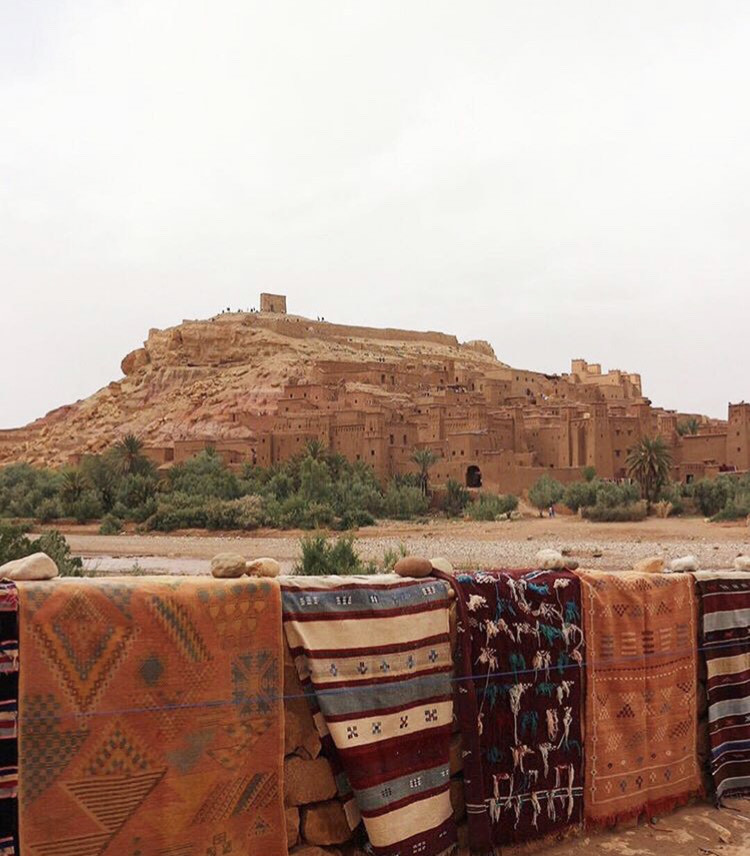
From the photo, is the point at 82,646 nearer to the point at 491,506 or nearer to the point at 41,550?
the point at 41,550

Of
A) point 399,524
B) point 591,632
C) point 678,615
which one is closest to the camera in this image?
point 591,632

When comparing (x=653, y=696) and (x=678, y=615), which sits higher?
(x=678, y=615)

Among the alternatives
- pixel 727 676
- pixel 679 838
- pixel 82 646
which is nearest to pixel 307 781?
pixel 82 646

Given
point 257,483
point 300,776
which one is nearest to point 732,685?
point 300,776

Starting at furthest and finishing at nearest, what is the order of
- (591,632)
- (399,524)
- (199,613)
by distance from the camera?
(399,524), (591,632), (199,613)

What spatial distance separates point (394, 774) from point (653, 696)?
5.63ft

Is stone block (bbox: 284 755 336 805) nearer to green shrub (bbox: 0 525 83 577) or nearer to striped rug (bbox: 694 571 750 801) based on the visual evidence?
striped rug (bbox: 694 571 750 801)

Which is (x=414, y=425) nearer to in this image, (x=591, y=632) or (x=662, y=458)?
(x=662, y=458)

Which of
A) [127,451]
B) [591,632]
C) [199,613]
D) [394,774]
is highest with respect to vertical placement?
[127,451]

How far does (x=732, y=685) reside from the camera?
484 centimetres

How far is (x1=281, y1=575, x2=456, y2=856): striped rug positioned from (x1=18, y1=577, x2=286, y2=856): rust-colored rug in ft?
0.62

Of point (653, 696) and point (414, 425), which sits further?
point (414, 425)

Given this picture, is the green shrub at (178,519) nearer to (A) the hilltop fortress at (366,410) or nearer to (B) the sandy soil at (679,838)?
(A) the hilltop fortress at (366,410)

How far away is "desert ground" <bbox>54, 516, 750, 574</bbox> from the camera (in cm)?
2081
